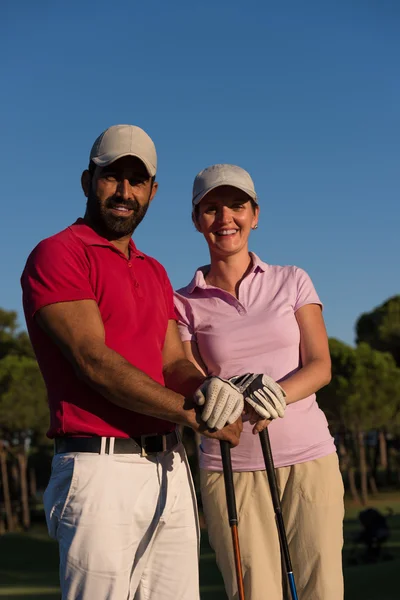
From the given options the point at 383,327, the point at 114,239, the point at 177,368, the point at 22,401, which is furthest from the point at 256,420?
the point at 383,327

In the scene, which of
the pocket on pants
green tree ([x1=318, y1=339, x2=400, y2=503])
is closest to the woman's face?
the pocket on pants

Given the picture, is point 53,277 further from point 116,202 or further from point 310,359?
point 310,359

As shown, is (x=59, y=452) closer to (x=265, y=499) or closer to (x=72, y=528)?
(x=72, y=528)

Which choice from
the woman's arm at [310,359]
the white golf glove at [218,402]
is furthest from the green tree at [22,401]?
the white golf glove at [218,402]

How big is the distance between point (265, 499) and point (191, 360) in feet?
2.35

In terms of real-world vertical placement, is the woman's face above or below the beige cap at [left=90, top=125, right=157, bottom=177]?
below

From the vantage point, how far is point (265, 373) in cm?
389

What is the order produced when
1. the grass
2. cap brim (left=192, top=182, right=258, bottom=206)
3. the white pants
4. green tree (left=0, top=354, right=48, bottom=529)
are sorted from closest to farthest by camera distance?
the white pants < cap brim (left=192, top=182, right=258, bottom=206) < the grass < green tree (left=0, top=354, right=48, bottom=529)

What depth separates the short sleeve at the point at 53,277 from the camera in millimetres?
3070

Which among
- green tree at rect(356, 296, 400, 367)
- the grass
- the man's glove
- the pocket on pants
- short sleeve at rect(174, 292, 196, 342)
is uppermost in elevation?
green tree at rect(356, 296, 400, 367)

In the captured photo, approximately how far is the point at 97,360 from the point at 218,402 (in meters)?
0.50

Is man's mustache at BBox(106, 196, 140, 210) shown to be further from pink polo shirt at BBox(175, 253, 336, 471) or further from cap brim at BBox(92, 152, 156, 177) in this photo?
pink polo shirt at BBox(175, 253, 336, 471)

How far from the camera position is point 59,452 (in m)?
3.16

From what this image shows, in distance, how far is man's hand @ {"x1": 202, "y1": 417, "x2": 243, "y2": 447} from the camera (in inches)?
130
